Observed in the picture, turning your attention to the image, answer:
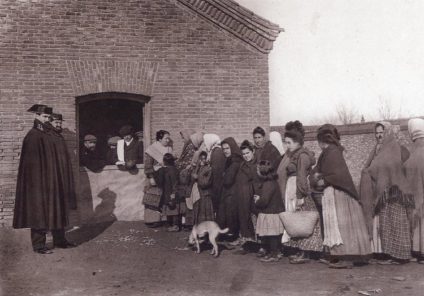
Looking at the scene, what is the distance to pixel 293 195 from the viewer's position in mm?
7254

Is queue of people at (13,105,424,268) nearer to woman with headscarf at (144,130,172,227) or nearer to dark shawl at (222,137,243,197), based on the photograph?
dark shawl at (222,137,243,197)

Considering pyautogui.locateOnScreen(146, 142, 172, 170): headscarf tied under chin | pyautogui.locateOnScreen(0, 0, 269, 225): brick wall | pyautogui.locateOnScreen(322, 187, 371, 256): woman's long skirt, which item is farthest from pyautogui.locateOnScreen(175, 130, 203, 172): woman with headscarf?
pyautogui.locateOnScreen(322, 187, 371, 256): woman's long skirt

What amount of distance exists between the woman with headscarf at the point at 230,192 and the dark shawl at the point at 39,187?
8.21 feet

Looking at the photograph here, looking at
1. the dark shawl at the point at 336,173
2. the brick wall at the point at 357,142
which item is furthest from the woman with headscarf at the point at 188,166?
the brick wall at the point at 357,142

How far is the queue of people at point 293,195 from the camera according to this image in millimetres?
6762

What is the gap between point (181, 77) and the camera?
10.6 m

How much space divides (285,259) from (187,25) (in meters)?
5.56

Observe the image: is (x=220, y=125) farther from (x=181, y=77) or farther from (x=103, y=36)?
(x=103, y=36)

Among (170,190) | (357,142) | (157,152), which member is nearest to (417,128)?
(170,190)

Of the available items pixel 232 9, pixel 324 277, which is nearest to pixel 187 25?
pixel 232 9

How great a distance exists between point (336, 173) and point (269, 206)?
1117 mm

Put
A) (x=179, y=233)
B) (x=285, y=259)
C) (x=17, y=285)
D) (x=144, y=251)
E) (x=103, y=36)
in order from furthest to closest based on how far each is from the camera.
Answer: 1. (x=103, y=36)
2. (x=179, y=233)
3. (x=144, y=251)
4. (x=285, y=259)
5. (x=17, y=285)

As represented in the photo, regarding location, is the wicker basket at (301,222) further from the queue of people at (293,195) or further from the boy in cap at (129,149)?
the boy in cap at (129,149)

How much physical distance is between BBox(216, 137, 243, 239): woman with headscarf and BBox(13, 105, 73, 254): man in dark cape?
250cm
